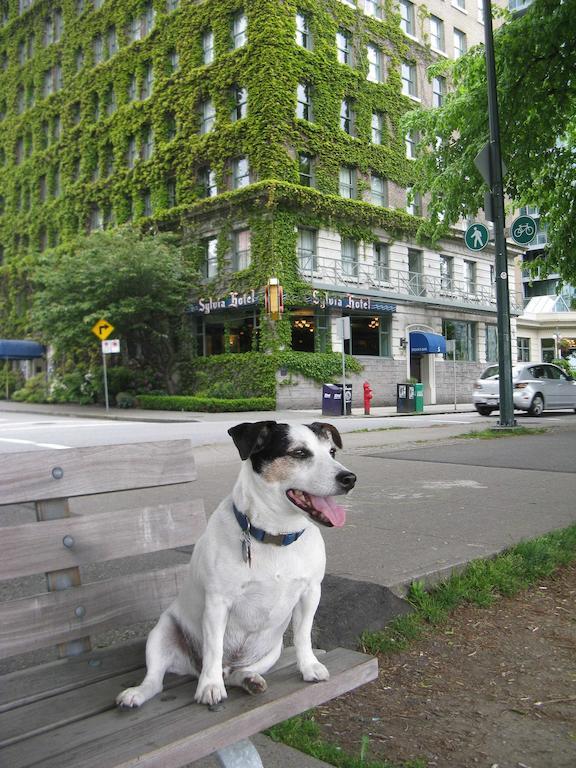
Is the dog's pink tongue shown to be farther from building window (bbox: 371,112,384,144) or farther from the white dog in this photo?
building window (bbox: 371,112,384,144)

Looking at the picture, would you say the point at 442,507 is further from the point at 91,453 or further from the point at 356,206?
the point at 356,206

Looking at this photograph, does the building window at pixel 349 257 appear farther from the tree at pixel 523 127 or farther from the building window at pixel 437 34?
the building window at pixel 437 34

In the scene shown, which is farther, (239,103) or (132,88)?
(132,88)

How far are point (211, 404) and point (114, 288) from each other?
7153mm

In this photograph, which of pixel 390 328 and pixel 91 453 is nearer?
pixel 91 453

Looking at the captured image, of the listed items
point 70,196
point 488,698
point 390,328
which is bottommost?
point 488,698

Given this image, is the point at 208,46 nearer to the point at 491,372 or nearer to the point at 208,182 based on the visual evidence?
the point at 208,182

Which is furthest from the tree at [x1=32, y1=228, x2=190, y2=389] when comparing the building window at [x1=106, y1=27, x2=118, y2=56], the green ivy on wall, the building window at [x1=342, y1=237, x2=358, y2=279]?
the building window at [x1=106, y1=27, x2=118, y2=56]

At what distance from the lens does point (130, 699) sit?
1.84 metres

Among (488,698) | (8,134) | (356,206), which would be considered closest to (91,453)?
(488,698)

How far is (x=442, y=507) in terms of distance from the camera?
227 inches

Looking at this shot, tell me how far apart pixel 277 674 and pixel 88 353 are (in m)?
35.4

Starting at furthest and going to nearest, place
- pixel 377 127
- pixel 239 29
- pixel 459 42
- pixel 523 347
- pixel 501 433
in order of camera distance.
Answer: pixel 523 347 < pixel 459 42 < pixel 377 127 < pixel 239 29 < pixel 501 433

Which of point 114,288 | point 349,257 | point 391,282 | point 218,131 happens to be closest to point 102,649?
point 114,288
